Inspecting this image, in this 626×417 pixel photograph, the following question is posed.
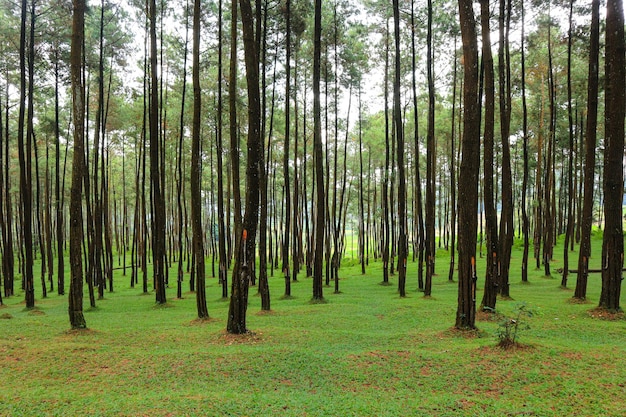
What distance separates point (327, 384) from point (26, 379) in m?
4.62

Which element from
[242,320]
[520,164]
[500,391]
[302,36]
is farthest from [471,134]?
[520,164]

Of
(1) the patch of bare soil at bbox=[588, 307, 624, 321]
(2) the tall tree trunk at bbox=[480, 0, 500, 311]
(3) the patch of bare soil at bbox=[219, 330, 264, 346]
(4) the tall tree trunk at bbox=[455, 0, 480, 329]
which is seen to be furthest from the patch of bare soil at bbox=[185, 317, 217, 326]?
(1) the patch of bare soil at bbox=[588, 307, 624, 321]

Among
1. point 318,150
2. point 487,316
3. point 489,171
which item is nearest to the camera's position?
point 487,316

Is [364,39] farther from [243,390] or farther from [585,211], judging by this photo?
[243,390]

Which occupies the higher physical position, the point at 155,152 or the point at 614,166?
the point at 155,152

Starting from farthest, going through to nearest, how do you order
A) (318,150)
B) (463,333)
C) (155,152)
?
(318,150) → (155,152) → (463,333)

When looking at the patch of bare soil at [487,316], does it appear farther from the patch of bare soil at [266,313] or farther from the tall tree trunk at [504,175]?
the patch of bare soil at [266,313]

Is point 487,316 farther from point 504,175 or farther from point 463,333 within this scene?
point 504,175

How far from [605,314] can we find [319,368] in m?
7.40

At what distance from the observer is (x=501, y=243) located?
40.7 feet

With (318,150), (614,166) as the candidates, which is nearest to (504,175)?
(614,166)

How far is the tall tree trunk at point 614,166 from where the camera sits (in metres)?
8.70

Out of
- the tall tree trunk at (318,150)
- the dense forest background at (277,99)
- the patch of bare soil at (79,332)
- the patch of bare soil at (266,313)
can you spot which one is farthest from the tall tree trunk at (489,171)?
the patch of bare soil at (79,332)

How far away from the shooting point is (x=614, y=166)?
28.8ft
